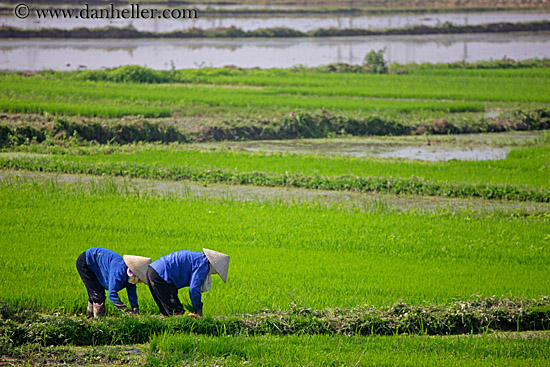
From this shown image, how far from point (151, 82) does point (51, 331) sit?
16.1 metres

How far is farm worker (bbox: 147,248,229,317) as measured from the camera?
4367 millimetres

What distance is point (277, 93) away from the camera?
1866 centimetres

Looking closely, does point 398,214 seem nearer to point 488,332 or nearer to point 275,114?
point 488,332

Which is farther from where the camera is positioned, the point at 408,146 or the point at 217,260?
the point at 408,146

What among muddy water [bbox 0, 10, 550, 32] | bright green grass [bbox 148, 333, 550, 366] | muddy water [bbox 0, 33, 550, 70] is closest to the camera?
bright green grass [bbox 148, 333, 550, 366]

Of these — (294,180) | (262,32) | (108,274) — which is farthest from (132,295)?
(262,32)

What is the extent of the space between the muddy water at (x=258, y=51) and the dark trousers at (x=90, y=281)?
1774 centimetres

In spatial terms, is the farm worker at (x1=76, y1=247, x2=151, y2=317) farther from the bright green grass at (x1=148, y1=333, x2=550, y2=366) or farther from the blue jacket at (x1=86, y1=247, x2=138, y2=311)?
the bright green grass at (x1=148, y1=333, x2=550, y2=366)

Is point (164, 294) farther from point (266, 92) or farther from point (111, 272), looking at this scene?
point (266, 92)

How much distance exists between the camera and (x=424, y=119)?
15984 millimetres

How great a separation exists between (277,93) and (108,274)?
14471 mm

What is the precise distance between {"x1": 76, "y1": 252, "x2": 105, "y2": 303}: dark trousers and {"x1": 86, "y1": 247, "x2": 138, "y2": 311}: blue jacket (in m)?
0.03

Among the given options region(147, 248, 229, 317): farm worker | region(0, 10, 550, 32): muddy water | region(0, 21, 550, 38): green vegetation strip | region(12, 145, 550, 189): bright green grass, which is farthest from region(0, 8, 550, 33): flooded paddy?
region(147, 248, 229, 317): farm worker

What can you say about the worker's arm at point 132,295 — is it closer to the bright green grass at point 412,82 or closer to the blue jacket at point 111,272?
the blue jacket at point 111,272
